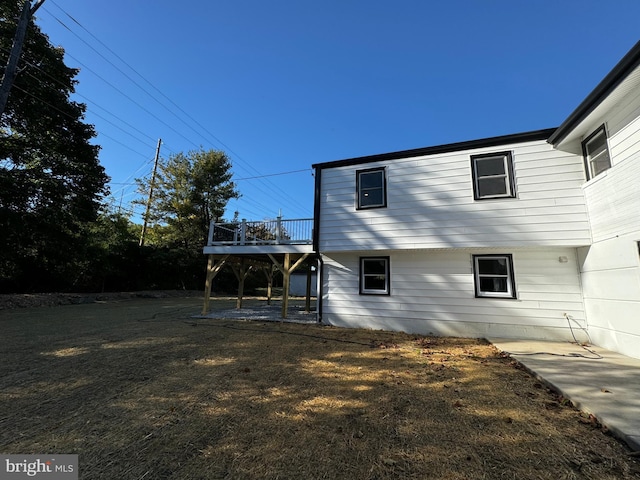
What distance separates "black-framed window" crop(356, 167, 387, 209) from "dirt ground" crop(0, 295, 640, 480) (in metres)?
4.36

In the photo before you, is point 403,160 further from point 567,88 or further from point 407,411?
point 407,411

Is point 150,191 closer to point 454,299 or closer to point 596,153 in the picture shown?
point 454,299

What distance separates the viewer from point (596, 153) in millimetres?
6000

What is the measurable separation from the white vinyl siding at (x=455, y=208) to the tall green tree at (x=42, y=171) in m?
13.3

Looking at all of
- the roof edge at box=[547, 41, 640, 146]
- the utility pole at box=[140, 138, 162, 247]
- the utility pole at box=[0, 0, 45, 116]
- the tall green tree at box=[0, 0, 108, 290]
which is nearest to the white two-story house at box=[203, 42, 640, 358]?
the roof edge at box=[547, 41, 640, 146]

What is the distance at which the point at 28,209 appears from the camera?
41.0 ft

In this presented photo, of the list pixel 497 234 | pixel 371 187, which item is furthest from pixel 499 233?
pixel 371 187

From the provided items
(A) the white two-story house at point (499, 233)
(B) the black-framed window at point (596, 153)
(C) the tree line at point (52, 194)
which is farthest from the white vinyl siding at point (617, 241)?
(C) the tree line at point (52, 194)

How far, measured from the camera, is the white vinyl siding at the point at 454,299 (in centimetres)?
659

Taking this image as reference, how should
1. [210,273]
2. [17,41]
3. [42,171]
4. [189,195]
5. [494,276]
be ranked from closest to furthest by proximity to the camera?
[494,276], [17,41], [210,273], [42,171], [189,195]

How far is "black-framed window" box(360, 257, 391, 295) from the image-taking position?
8.25 m

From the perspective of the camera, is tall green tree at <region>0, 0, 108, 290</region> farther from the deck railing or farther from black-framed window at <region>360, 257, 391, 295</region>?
black-framed window at <region>360, 257, 391, 295</region>

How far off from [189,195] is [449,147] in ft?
67.8

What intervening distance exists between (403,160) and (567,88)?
598cm
